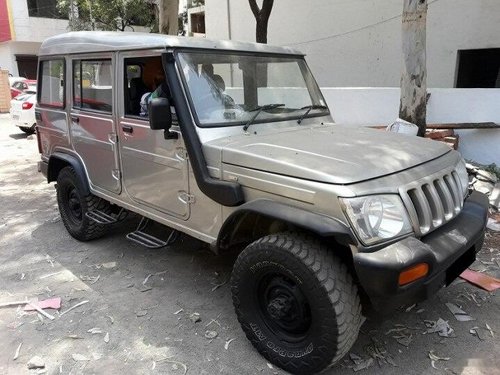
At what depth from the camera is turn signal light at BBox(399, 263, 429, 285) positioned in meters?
2.33

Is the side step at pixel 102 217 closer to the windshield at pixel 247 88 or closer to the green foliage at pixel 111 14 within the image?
the windshield at pixel 247 88

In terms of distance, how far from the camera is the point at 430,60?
31.4ft

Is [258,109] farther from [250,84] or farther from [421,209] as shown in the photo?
[421,209]

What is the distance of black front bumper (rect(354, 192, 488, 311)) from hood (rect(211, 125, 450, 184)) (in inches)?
17.2

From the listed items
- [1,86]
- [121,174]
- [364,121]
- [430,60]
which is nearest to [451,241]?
[121,174]

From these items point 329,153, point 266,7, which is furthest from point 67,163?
point 266,7

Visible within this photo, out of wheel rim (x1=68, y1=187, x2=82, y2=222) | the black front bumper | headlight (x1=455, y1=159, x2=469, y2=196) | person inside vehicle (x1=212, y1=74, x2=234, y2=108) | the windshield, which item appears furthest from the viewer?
wheel rim (x1=68, y1=187, x2=82, y2=222)

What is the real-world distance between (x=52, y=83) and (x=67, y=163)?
91 centimetres

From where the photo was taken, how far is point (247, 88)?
365 centimetres

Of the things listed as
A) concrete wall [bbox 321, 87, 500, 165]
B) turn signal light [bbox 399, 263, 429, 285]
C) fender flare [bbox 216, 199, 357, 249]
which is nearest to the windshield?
fender flare [bbox 216, 199, 357, 249]

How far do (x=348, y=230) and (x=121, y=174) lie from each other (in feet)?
7.96

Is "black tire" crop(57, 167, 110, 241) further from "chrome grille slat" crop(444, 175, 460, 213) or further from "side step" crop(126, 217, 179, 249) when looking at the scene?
"chrome grille slat" crop(444, 175, 460, 213)

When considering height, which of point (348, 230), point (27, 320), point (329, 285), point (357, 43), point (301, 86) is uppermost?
point (357, 43)

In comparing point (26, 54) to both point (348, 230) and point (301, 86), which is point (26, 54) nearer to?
point (301, 86)
